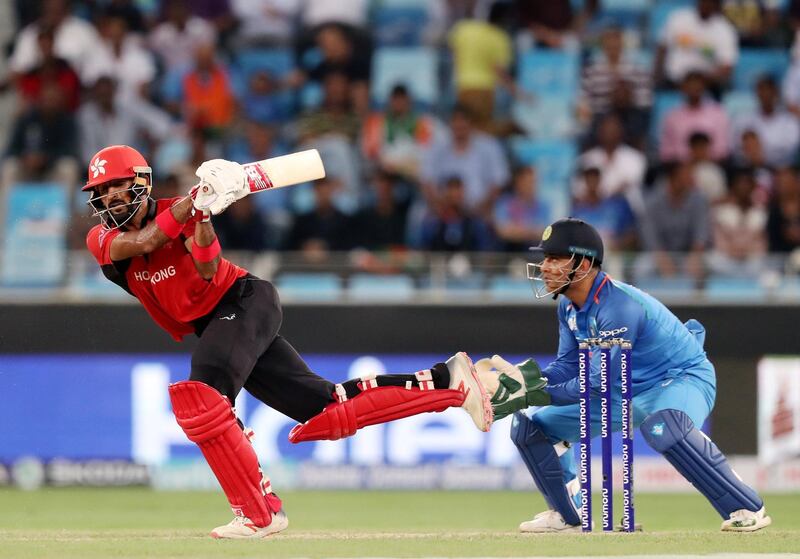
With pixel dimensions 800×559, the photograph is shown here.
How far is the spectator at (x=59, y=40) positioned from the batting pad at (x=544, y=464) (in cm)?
735

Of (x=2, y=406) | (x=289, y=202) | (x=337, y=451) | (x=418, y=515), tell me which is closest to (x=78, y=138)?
(x=289, y=202)

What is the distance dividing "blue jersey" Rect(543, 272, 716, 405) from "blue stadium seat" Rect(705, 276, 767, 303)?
12.3ft

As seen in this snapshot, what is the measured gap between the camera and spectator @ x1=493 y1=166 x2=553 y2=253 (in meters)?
12.3

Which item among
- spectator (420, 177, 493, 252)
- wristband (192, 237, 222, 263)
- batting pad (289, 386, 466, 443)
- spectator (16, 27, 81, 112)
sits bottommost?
batting pad (289, 386, 466, 443)

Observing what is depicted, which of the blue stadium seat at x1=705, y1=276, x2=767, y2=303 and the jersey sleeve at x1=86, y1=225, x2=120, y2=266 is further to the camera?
the blue stadium seat at x1=705, y1=276, x2=767, y2=303

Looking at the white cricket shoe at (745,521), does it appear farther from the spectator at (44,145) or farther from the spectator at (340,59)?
the spectator at (340,59)

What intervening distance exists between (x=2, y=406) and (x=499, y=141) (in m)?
5.10

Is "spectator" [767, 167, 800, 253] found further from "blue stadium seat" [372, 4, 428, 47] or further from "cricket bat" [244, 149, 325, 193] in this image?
"cricket bat" [244, 149, 325, 193]

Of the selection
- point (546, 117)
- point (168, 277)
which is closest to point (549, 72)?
point (546, 117)

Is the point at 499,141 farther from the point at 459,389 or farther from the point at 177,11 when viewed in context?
the point at 459,389

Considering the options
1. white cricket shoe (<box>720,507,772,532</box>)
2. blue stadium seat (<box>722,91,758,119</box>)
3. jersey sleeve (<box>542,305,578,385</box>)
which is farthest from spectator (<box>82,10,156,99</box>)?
white cricket shoe (<box>720,507,772,532</box>)

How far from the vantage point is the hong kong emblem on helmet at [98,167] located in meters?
7.21

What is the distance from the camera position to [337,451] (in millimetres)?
11586

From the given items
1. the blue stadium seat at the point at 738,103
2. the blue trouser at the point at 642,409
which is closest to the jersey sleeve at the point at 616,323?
the blue trouser at the point at 642,409
